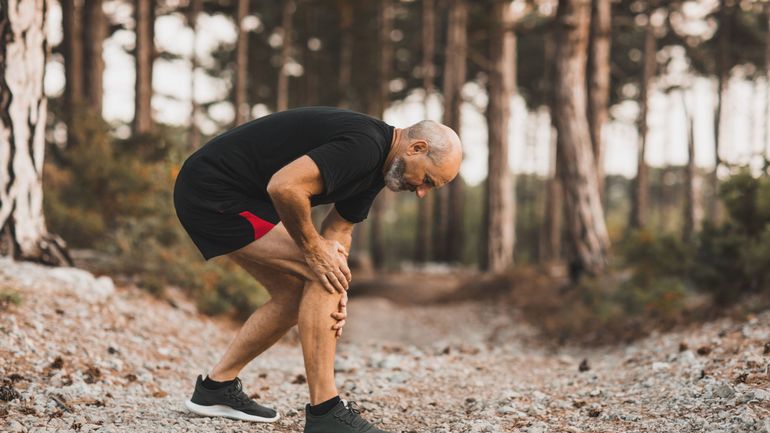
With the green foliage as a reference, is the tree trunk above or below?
above

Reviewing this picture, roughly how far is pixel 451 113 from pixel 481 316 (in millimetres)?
10652

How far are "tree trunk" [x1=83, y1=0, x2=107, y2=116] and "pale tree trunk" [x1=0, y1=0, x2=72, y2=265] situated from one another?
7.80m

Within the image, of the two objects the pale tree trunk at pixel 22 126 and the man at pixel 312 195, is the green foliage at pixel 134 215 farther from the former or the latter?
the man at pixel 312 195

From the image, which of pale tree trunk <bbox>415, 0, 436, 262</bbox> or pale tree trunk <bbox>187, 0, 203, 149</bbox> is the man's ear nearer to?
pale tree trunk <bbox>187, 0, 203, 149</bbox>

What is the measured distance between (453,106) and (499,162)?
4.10 metres

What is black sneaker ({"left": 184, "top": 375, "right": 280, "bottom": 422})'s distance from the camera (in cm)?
402

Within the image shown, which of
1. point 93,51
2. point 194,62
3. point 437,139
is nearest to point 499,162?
point 194,62

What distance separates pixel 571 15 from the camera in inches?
470

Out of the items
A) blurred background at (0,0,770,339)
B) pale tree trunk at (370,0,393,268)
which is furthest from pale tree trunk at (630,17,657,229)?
pale tree trunk at (370,0,393,268)

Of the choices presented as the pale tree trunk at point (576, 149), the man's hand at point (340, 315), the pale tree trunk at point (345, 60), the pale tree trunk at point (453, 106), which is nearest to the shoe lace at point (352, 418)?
the man's hand at point (340, 315)

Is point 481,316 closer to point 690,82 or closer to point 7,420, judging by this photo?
point 7,420

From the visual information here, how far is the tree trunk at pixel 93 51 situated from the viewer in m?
14.2

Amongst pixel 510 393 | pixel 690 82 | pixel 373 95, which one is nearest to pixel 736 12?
pixel 690 82

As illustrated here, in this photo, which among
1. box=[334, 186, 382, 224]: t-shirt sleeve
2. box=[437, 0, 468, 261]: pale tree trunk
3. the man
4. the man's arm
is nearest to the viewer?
the man's arm
